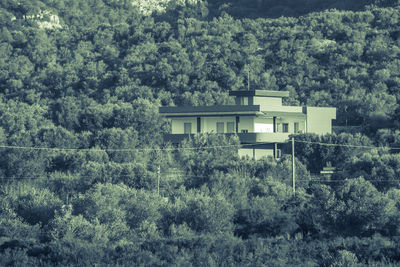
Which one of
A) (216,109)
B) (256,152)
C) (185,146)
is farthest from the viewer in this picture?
(216,109)

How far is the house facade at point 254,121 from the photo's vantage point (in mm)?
73250

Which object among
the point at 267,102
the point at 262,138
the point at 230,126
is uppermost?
the point at 267,102

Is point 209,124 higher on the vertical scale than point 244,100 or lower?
lower

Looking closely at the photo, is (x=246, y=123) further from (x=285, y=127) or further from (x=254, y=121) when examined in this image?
(x=285, y=127)

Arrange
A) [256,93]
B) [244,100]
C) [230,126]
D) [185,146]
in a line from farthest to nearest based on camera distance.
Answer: [244,100], [256,93], [230,126], [185,146]

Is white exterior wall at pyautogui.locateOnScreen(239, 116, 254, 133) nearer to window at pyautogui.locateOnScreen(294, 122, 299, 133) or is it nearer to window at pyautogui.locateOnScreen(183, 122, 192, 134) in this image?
window at pyautogui.locateOnScreen(183, 122, 192, 134)

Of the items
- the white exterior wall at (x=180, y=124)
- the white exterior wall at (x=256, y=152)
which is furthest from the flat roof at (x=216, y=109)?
the white exterior wall at (x=256, y=152)

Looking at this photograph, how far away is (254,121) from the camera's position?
75312mm

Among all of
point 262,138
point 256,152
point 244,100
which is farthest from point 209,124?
point 262,138

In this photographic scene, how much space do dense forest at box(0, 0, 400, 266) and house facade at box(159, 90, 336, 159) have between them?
261 centimetres

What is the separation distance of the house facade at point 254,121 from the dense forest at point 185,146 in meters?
2.61

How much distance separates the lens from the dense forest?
1678 inches

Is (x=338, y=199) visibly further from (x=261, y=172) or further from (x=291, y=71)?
(x=291, y=71)

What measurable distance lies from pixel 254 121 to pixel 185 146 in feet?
23.4
